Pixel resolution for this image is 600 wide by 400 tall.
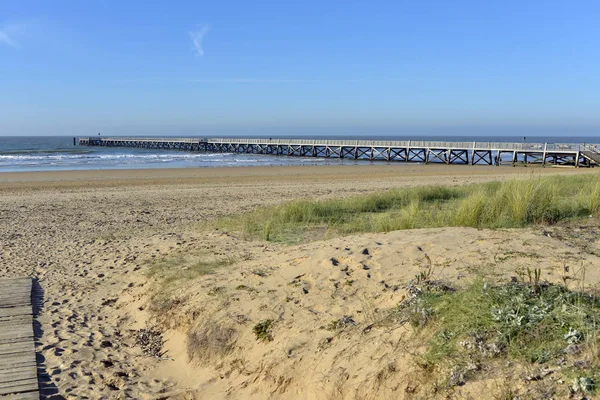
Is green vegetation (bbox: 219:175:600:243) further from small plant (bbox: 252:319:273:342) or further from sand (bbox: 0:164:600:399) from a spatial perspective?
small plant (bbox: 252:319:273:342)

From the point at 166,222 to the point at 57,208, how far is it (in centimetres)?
526

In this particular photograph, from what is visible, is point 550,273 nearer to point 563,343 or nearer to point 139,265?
point 563,343

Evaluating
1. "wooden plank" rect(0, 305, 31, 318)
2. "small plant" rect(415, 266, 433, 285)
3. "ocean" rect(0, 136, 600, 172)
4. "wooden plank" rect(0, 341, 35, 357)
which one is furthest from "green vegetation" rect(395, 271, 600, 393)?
"ocean" rect(0, 136, 600, 172)

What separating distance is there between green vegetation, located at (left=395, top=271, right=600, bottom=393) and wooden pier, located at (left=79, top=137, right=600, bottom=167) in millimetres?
38817

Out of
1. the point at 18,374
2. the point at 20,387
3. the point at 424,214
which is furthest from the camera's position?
the point at 424,214

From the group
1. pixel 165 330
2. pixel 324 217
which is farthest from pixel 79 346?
pixel 324 217

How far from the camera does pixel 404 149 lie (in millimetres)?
53500

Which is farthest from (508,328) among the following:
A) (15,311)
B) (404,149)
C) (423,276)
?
(404,149)

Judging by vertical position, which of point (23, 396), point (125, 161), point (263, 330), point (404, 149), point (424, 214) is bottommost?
point (23, 396)

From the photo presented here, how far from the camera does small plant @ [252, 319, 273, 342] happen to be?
5.43 m

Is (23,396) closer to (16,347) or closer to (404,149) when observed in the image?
(16,347)

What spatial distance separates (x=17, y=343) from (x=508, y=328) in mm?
5117

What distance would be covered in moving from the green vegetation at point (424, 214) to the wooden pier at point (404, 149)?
31766 mm

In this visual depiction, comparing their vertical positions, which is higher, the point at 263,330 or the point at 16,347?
the point at 263,330
